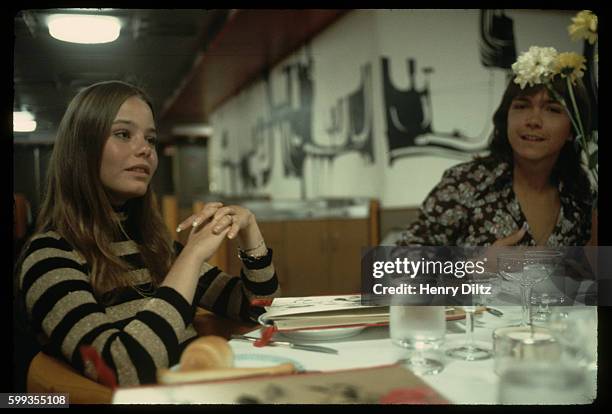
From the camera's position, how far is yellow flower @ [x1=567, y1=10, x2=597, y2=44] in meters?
1.09

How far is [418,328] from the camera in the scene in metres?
0.82

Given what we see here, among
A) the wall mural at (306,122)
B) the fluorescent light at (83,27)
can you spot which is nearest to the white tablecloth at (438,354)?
the fluorescent light at (83,27)

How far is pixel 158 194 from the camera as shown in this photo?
3.84 feet

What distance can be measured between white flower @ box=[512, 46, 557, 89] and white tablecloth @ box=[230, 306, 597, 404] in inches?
22.2

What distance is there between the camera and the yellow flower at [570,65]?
3.53 ft

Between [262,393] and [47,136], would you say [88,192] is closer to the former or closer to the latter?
[47,136]

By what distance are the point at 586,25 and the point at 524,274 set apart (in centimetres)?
57

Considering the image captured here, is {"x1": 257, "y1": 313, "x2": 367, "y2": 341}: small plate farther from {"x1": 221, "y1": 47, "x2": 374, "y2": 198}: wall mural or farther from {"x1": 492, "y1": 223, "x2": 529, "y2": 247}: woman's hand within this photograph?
{"x1": 221, "y1": 47, "x2": 374, "y2": 198}: wall mural

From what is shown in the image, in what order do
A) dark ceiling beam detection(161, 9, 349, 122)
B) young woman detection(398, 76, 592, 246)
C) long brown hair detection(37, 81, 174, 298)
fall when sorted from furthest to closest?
dark ceiling beam detection(161, 9, 349, 122) < young woman detection(398, 76, 592, 246) < long brown hair detection(37, 81, 174, 298)

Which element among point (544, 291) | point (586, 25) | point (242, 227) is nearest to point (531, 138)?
point (586, 25)

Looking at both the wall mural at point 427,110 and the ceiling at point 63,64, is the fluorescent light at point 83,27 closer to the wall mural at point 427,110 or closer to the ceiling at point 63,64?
the ceiling at point 63,64

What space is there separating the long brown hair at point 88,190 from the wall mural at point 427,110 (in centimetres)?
90

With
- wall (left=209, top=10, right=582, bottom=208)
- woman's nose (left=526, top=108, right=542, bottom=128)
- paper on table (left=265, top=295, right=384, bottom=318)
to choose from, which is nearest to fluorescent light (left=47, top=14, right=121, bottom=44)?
wall (left=209, top=10, right=582, bottom=208)

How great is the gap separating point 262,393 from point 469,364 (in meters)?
0.32
